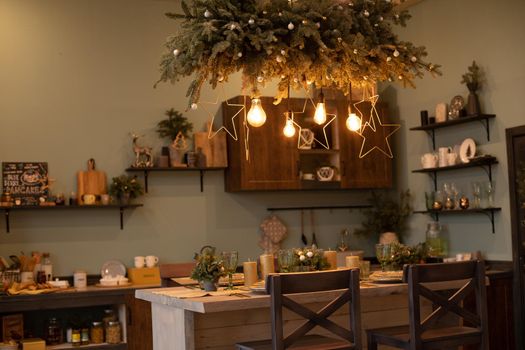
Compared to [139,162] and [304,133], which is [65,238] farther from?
[304,133]

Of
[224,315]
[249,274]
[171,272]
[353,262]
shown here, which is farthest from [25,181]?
[353,262]

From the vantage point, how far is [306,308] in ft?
11.8

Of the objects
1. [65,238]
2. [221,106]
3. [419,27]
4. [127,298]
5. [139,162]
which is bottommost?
[127,298]

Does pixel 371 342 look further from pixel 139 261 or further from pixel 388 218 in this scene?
pixel 388 218

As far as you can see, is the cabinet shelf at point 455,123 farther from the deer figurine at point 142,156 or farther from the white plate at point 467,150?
the deer figurine at point 142,156

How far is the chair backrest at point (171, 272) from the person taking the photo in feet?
16.9

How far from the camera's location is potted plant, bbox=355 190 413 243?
7.25 metres

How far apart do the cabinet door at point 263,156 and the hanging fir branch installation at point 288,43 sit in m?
1.99

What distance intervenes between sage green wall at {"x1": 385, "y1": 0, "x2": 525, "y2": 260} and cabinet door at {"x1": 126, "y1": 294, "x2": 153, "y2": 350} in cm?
270

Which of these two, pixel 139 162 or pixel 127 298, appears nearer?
pixel 127 298

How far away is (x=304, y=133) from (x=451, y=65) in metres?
1.42

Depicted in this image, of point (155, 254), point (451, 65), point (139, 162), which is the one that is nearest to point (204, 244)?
point (155, 254)

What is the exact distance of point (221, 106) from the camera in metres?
6.96

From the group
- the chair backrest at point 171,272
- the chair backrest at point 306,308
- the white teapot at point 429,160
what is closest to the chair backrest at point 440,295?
the chair backrest at point 306,308
